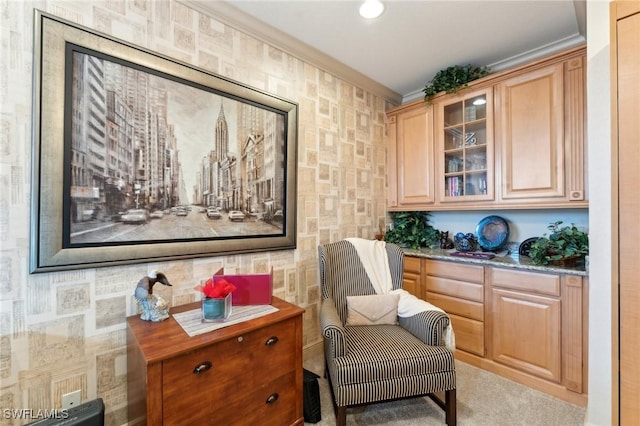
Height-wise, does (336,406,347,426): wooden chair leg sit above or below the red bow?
below

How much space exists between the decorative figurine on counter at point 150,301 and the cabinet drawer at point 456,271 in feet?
6.87

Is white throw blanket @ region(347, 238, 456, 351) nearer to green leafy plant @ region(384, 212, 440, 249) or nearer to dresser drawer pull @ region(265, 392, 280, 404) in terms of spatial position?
green leafy plant @ region(384, 212, 440, 249)

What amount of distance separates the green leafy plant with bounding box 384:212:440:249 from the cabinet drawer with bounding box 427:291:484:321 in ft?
1.80

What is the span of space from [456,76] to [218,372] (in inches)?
113

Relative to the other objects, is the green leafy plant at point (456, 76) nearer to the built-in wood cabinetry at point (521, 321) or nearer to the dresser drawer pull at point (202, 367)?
the built-in wood cabinetry at point (521, 321)

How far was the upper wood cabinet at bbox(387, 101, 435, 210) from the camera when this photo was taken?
273 centimetres

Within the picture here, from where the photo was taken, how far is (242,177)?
1.89m

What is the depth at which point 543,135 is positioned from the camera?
2.07 meters

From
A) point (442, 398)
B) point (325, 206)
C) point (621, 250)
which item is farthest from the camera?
point (325, 206)

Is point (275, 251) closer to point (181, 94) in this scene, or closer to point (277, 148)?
point (277, 148)

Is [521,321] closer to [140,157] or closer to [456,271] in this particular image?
[456,271]

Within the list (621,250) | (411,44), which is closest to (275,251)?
(621,250)

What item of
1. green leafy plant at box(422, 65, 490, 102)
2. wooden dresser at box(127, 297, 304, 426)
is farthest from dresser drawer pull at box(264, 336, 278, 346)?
green leafy plant at box(422, 65, 490, 102)

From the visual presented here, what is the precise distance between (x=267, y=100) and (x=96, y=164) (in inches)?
44.6
